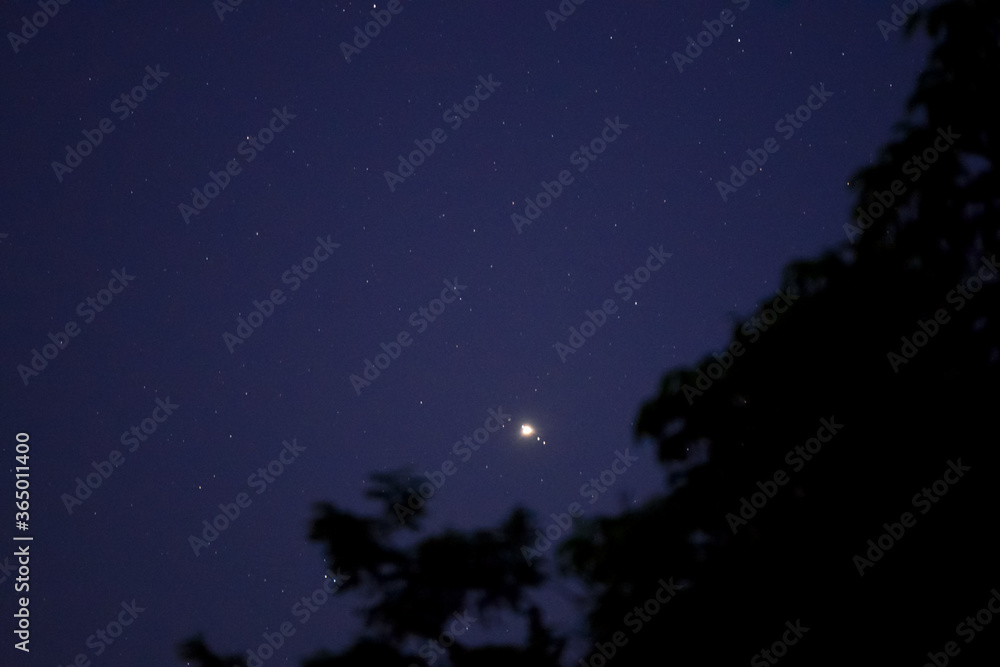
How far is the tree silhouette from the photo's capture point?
6.73 meters

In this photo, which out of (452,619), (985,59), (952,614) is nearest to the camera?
(952,614)

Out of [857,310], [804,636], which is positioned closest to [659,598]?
[804,636]

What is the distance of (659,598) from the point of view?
7.83 m

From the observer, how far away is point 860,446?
719 centimetres

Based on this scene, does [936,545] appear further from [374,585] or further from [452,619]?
[374,585]

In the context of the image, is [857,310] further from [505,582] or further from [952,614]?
[505,582]

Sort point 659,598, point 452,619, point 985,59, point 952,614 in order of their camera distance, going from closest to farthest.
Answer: point 952,614 → point 985,59 → point 659,598 → point 452,619

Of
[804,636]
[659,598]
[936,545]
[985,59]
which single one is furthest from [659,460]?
[985,59]

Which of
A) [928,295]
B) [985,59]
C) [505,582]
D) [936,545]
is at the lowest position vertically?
[936,545]

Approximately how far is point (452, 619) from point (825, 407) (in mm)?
7422

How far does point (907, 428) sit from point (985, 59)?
3.71 metres

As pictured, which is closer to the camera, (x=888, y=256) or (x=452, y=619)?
(x=888, y=256)

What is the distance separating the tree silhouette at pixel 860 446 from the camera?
6.73 m

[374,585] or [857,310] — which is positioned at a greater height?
[857,310]
